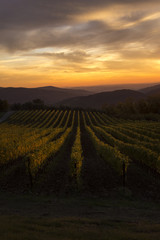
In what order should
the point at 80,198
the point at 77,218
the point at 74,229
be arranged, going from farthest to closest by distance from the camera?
the point at 80,198 < the point at 77,218 < the point at 74,229

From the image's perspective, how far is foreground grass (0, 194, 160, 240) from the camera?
550cm

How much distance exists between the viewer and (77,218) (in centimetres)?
716

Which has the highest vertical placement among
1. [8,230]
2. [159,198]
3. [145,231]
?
[8,230]

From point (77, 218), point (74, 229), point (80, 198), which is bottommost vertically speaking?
point (80, 198)

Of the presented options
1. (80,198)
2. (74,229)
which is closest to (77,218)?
(74,229)

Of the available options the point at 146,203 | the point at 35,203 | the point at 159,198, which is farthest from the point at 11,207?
the point at 159,198

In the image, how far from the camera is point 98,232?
5.80 metres

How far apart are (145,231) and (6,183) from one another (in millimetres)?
9715

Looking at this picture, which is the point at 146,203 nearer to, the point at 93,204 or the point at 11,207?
the point at 93,204

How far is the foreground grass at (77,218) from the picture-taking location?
550 cm

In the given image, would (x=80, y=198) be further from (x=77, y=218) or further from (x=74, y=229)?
(x=74, y=229)

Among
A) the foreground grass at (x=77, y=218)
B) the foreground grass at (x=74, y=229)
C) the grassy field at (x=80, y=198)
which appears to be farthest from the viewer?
the grassy field at (x=80, y=198)

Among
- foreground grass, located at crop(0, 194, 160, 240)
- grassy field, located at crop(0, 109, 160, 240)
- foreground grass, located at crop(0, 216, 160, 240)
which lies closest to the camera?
foreground grass, located at crop(0, 216, 160, 240)

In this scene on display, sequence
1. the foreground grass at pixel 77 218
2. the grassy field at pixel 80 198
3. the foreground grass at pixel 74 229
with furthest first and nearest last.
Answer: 1. the grassy field at pixel 80 198
2. the foreground grass at pixel 77 218
3. the foreground grass at pixel 74 229
